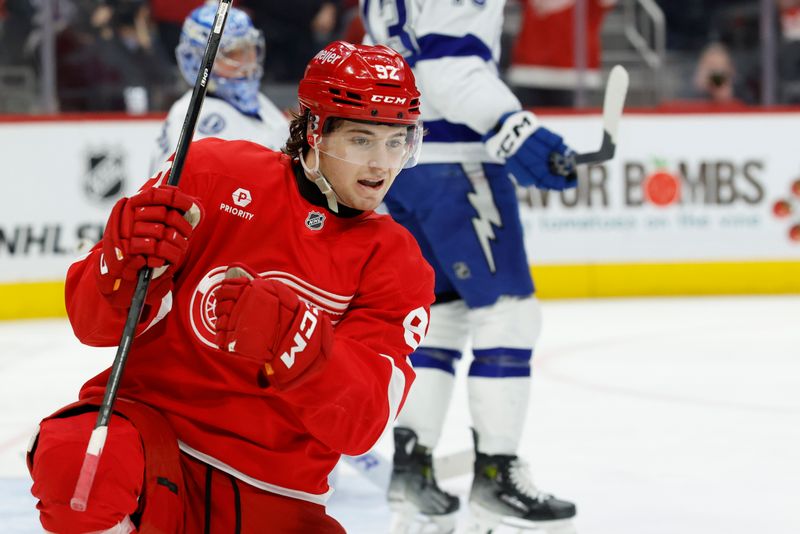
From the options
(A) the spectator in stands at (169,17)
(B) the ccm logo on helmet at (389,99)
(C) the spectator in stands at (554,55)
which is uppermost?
(A) the spectator in stands at (169,17)

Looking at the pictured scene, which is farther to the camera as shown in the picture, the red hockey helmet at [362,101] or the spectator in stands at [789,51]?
the spectator in stands at [789,51]

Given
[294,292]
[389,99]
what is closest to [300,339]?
[294,292]

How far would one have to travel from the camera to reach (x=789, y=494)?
316 cm

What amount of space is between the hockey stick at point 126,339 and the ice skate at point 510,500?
1.25 metres

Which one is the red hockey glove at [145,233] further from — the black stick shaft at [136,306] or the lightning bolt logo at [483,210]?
the lightning bolt logo at [483,210]

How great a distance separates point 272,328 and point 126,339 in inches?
9.1

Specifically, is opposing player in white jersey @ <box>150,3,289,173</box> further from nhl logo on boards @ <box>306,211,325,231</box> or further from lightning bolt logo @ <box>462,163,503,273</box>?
→ nhl logo on boards @ <box>306,211,325,231</box>

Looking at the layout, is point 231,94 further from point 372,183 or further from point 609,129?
point 372,183

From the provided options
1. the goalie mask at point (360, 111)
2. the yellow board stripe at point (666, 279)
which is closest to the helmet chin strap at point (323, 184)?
the goalie mask at point (360, 111)

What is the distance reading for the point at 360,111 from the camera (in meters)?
1.80

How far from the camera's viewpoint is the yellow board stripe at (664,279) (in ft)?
21.5

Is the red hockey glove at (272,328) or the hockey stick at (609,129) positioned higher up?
the hockey stick at (609,129)

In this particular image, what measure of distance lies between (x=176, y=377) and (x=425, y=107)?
1161mm

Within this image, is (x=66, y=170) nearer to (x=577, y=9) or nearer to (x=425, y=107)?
(x=577, y=9)
